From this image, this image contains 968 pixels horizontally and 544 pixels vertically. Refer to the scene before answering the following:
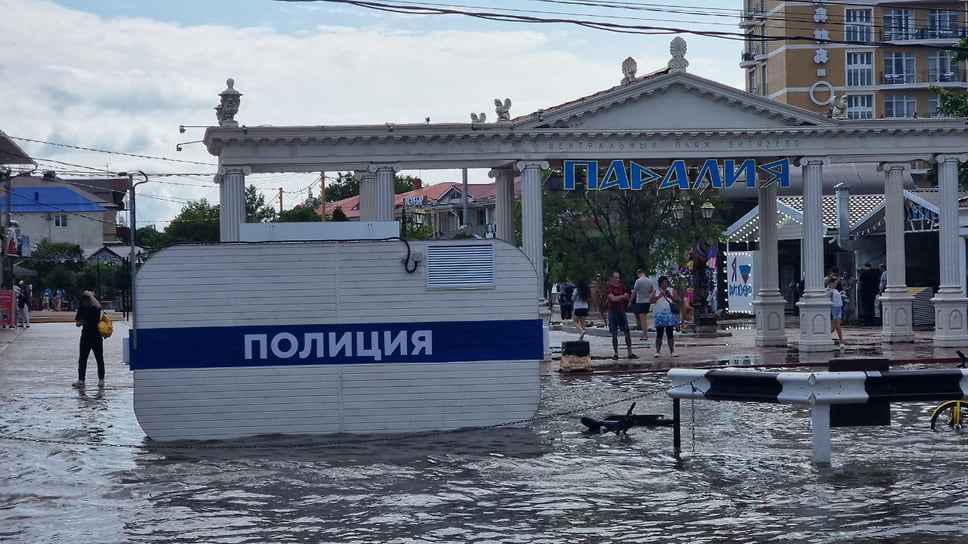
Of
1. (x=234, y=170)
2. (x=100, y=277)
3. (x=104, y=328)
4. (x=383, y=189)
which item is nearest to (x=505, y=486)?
(x=104, y=328)

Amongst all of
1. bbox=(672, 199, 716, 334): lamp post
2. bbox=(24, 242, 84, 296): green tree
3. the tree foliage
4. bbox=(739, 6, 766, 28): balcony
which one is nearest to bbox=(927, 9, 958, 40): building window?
bbox=(739, 6, 766, 28): balcony

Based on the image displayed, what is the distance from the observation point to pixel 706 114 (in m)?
26.4

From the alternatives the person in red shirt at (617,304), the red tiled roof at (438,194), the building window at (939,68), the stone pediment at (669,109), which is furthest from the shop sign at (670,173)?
the red tiled roof at (438,194)

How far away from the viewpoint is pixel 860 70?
87000mm

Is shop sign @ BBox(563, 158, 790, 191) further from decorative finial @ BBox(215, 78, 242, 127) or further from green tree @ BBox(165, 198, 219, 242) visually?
green tree @ BBox(165, 198, 219, 242)

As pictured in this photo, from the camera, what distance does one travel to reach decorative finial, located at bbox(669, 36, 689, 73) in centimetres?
2612

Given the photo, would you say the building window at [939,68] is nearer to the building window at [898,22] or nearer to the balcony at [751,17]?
the building window at [898,22]

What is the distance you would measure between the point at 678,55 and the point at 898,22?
66732mm

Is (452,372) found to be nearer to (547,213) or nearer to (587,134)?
(587,134)

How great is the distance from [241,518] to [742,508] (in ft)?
12.7

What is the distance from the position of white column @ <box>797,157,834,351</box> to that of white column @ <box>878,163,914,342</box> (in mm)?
2200

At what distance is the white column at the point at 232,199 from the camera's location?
2469 cm

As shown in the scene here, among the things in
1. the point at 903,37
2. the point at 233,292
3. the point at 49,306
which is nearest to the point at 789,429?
the point at 233,292

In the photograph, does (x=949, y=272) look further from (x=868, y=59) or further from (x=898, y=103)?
(x=898, y=103)
